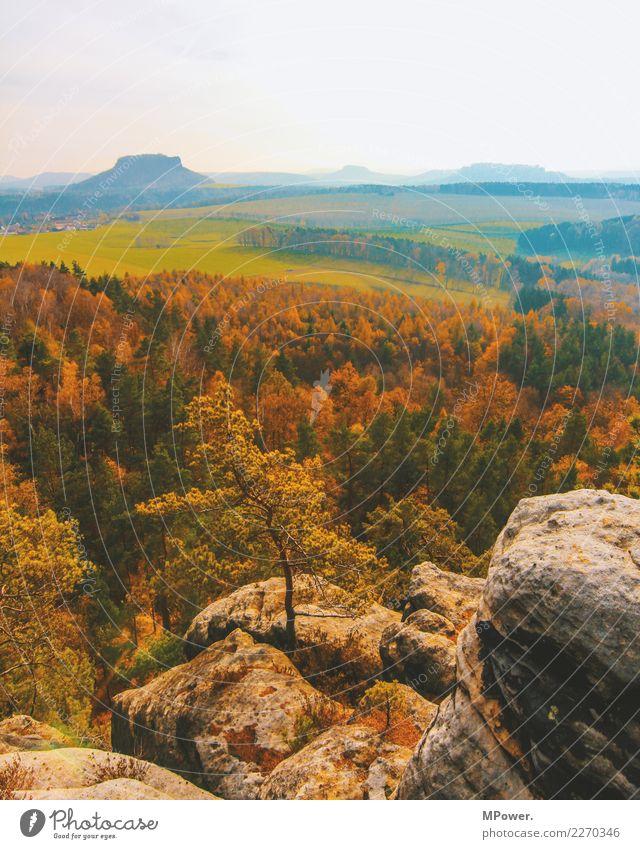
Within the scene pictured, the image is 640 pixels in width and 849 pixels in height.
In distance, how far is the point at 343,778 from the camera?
18.1m

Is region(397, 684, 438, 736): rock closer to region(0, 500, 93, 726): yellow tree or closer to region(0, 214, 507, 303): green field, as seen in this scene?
region(0, 500, 93, 726): yellow tree

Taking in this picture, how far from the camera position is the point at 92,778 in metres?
18.4

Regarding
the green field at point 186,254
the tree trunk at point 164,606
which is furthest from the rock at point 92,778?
the green field at point 186,254

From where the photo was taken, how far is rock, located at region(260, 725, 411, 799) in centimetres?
1770

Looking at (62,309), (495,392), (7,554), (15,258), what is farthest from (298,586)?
(15,258)

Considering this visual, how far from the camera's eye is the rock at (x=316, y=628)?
1014 inches

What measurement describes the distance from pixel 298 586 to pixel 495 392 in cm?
6604

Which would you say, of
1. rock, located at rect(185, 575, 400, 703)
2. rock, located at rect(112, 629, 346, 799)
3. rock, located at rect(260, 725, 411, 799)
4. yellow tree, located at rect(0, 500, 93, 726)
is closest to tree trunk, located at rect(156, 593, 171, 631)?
yellow tree, located at rect(0, 500, 93, 726)

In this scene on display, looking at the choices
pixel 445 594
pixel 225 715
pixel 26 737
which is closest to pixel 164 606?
pixel 26 737

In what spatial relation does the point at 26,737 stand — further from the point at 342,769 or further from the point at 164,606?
the point at 164,606

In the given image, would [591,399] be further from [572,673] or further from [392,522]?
[572,673]
